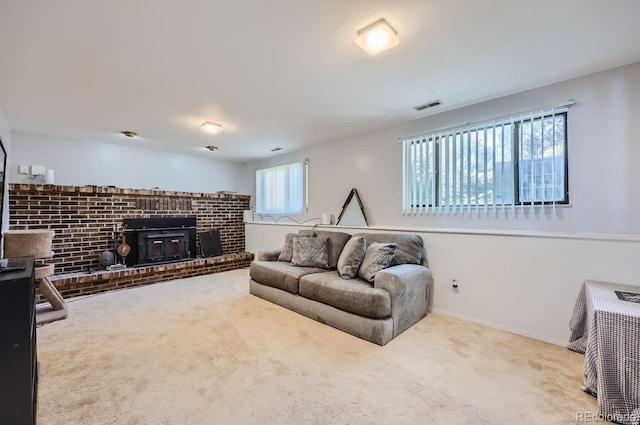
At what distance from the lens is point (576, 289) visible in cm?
232

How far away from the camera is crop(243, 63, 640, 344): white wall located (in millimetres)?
2211

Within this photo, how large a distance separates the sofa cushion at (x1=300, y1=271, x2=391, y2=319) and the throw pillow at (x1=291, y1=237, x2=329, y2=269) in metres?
0.38

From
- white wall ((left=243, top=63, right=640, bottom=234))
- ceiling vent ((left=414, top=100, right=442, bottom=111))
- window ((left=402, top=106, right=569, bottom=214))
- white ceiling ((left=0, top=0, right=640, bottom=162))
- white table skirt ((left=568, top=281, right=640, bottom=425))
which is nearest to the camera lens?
white table skirt ((left=568, top=281, right=640, bottom=425))

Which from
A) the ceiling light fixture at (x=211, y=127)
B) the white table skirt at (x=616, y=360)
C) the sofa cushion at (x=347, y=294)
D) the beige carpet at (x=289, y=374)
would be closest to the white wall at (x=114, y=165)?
the ceiling light fixture at (x=211, y=127)

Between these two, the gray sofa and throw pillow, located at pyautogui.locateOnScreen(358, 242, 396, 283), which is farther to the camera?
throw pillow, located at pyautogui.locateOnScreen(358, 242, 396, 283)

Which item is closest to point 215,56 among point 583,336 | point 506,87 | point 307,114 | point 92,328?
point 307,114

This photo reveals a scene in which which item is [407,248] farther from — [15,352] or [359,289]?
[15,352]

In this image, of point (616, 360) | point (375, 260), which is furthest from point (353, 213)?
point (616, 360)

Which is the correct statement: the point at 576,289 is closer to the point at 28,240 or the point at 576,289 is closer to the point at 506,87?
the point at 506,87

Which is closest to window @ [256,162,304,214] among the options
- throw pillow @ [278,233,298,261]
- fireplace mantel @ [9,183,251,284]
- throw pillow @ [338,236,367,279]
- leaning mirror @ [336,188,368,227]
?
leaning mirror @ [336,188,368,227]

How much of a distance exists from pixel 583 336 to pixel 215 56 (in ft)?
11.8

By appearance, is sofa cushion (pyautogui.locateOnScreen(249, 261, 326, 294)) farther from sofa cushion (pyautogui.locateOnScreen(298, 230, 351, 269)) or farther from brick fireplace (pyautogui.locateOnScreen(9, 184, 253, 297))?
brick fireplace (pyautogui.locateOnScreen(9, 184, 253, 297))

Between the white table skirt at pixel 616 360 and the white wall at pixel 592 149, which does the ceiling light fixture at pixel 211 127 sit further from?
the white table skirt at pixel 616 360

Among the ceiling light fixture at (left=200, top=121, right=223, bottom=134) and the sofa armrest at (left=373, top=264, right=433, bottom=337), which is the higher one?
the ceiling light fixture at (left=200, top=121, right=223, bottom=134)
